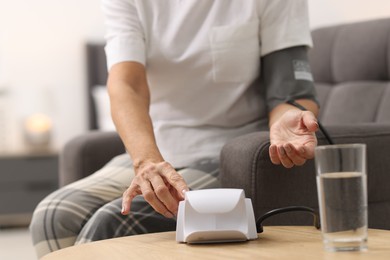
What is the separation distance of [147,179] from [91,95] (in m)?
3.53

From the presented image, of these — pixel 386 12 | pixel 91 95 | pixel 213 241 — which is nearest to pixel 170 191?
pixel 213 241

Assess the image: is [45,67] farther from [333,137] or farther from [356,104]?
[333,137]

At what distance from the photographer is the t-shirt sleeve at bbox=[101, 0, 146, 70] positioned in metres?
1.86

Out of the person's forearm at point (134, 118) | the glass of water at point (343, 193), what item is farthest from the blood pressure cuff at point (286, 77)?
the glass of water at point (343, 193)

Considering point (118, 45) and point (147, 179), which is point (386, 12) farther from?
point (147, 179)

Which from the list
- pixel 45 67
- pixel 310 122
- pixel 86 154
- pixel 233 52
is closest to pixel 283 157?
pixel 310 122

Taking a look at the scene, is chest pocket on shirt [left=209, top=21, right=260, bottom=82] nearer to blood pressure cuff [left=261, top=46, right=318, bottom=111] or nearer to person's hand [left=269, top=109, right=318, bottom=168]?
blood pressure cuff [left=261, top=46, right=318, bottom=111]

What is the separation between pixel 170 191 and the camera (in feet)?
4.62

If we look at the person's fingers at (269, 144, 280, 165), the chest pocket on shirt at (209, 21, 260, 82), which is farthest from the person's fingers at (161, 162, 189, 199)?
the chest pocket on shirt at (209, 21, 260, 82)

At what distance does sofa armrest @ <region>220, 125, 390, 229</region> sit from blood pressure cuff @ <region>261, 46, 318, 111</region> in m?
0.12

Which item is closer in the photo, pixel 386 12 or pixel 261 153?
pixel 261 153

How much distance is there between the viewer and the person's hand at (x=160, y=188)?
54.2 inches

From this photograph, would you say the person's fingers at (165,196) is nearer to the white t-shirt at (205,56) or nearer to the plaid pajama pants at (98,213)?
the plaid pajama pants at (98,213)

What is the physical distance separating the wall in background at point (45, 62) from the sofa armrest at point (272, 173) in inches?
134
